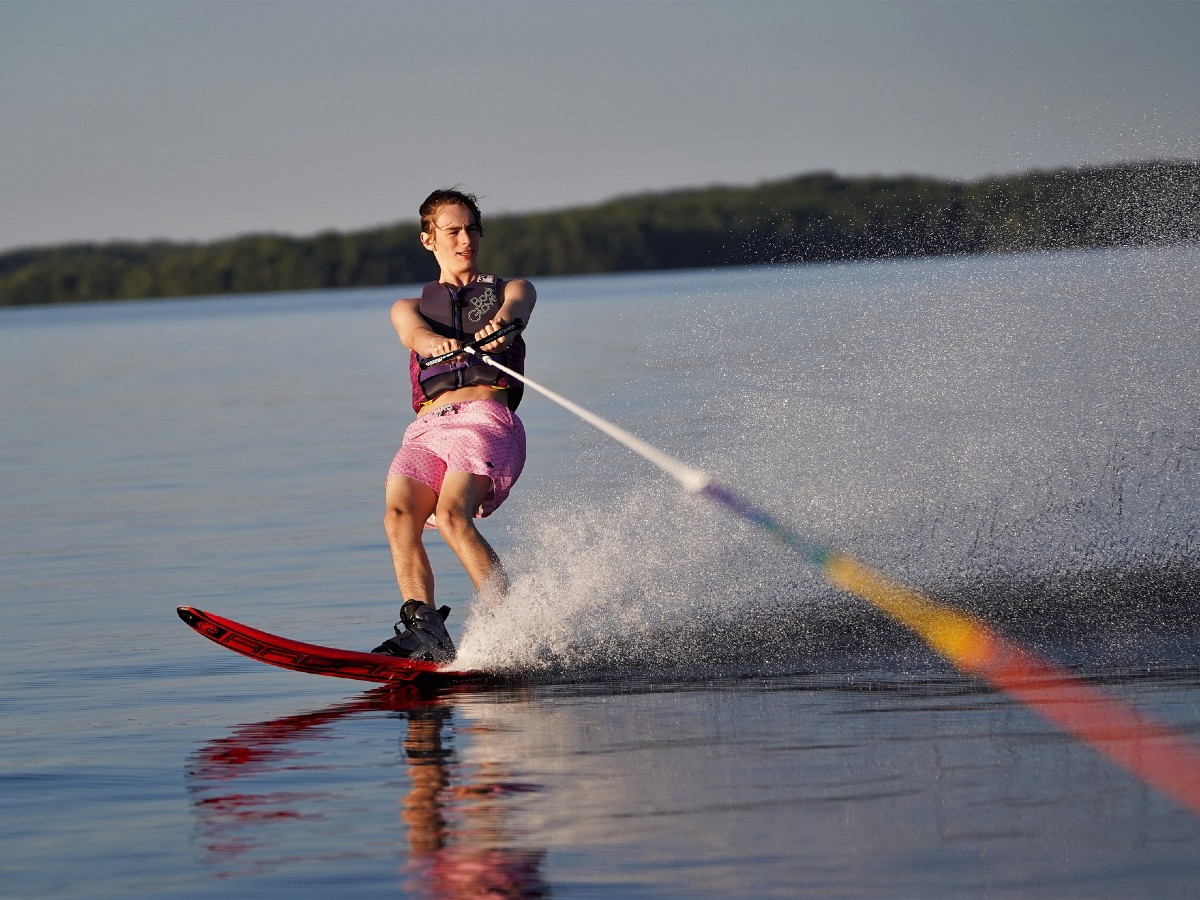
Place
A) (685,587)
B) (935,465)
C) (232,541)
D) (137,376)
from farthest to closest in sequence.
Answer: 1. (137,376)
2. (232,541)
3. (935,465)
4. (685,587)

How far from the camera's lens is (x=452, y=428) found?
7.80 metres

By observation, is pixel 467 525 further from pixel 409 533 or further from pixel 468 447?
pixel 468 447

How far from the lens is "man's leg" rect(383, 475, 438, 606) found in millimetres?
7602

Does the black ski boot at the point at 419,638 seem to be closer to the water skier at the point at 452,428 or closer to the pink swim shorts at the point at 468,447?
the water skier at the point at 452,428

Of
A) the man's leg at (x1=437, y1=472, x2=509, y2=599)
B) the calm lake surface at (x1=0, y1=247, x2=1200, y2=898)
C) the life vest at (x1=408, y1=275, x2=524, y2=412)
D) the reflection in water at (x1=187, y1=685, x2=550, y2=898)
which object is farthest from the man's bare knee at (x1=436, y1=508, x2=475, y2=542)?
the reflection in water at (x1=187, y1=685, x2=550, y2=898)

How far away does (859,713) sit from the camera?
646 centimetres

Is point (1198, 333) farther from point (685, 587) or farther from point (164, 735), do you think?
point (164, 735)

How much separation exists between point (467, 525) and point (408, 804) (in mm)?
2134

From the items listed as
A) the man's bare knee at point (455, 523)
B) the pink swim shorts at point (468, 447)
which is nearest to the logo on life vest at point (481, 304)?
the pink swim shorts at point (468, 447)

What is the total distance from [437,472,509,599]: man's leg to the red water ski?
0.42 m

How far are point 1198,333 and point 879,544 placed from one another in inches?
138

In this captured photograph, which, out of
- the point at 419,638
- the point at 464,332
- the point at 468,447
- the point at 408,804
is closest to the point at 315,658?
the point at 419,638

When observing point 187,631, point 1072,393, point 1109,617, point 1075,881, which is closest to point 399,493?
point 187,631

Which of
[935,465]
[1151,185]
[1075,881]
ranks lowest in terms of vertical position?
[1075,881]
